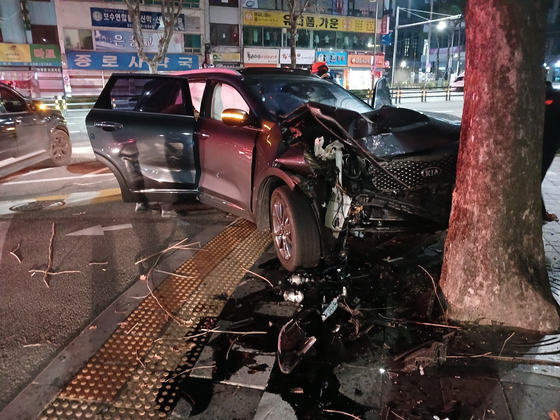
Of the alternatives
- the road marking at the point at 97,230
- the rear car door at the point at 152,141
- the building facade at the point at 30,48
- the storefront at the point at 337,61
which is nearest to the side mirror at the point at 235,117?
the rear car door at the point at 152,141

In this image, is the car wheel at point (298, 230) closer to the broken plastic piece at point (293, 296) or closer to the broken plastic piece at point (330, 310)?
the broken plastic piece at point (293, 296)

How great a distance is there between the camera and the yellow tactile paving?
2.44 metres

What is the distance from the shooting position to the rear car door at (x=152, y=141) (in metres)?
5.08

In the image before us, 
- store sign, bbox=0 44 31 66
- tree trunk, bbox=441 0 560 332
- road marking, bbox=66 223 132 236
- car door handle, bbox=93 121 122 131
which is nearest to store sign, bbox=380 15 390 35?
store sign, bbox=0 44 31 66

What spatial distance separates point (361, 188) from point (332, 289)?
2.92 feet

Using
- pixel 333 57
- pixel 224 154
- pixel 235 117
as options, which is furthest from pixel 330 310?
pixel 333 57

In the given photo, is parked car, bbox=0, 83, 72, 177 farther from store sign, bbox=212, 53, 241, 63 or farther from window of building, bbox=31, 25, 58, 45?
store sign, bbox=212, 53, 241, 63

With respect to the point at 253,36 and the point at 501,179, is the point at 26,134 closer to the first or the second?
the point at 501,179

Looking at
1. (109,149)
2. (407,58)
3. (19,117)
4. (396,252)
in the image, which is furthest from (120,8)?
(407,58)

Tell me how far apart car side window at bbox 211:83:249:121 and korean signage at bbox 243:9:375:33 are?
107 feet

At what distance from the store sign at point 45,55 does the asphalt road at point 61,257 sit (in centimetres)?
2729

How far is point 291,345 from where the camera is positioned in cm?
288

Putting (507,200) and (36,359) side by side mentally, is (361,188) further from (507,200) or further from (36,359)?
(36,359)

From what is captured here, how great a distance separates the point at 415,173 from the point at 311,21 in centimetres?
3618
